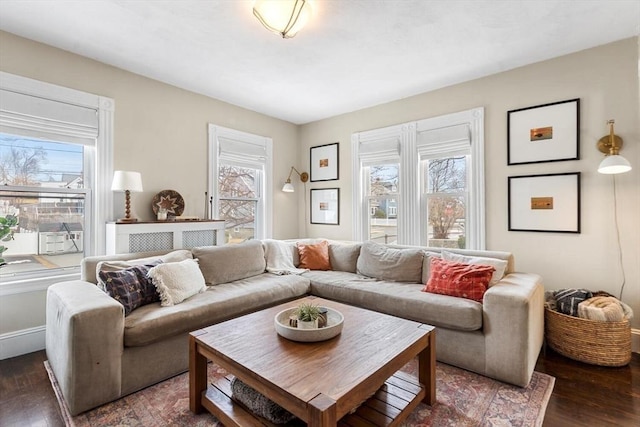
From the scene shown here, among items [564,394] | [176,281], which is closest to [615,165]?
[564,394]

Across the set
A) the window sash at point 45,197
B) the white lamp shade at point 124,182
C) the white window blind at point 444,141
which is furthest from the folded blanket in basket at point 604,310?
the window sash at point 45,197

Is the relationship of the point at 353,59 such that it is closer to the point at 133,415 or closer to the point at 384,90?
the point at 384,90

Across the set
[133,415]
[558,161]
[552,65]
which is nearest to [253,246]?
[133,415]

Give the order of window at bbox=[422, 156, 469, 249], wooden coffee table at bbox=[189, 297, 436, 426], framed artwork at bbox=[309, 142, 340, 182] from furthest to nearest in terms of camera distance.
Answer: framed artwork at bbox=[309, 142, 340, 182] < window at bbox=[422, 156, 469, 249] < wooden coffee table at bbox=[189, 297, 436, 426]

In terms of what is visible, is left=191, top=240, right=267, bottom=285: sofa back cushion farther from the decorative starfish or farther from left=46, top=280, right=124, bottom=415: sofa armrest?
left=46, top=280, right=124, bottom=415: sofa armrest

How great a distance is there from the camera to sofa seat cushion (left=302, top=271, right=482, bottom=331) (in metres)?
2.24

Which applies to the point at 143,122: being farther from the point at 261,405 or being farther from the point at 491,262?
the point at 491,262

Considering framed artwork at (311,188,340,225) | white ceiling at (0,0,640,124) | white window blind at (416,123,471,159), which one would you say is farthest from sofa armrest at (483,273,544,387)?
framed artwork at (311,188,340,225)

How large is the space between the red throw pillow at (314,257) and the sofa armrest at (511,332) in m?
1.84

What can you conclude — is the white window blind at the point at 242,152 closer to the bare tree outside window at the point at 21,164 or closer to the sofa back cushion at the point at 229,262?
the sofa back cushion at the point at 229,262

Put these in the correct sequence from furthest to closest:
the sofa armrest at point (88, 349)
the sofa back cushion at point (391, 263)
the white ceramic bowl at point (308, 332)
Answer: the sofa back cushion at point (391, 263)
the sofa armrest at point (88, 349)
the white ceramic bowl at point (308, 332)

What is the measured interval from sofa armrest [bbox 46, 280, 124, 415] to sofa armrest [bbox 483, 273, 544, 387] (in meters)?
2.39

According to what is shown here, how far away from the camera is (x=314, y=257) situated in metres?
3.68

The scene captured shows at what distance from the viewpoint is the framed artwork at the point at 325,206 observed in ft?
14.8
